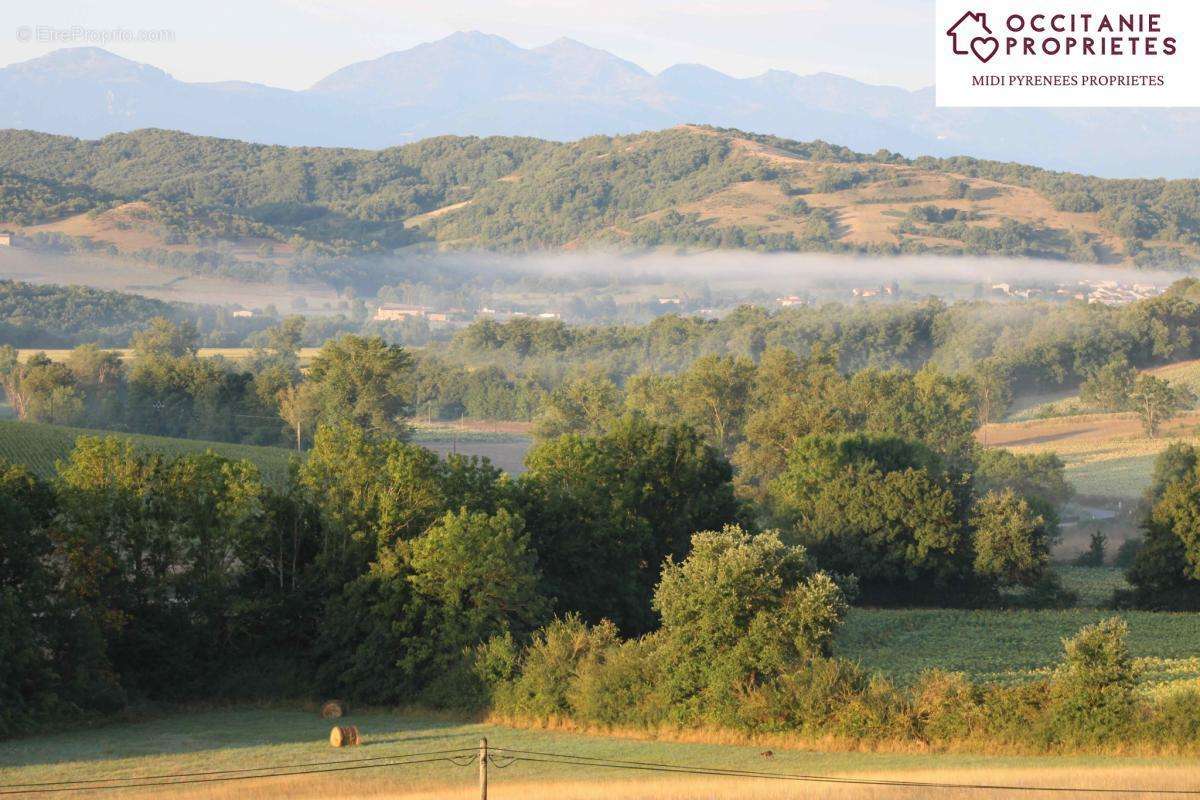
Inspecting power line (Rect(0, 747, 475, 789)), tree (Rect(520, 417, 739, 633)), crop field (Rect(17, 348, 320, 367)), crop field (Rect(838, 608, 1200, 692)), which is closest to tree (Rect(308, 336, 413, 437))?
tree (Rect(520, 417, 739, 633))

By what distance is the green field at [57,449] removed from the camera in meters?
53.6

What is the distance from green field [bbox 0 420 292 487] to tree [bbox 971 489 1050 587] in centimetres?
2381

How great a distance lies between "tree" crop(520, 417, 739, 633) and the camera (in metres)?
35.8

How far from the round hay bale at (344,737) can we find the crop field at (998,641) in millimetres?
11473

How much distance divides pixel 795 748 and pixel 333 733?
7.88 metres

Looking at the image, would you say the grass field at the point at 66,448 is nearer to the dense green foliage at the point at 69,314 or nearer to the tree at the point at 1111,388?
the tree at the point at 1111,388

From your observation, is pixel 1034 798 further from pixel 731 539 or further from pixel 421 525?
pixel 421 525

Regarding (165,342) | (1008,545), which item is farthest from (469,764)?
(165,342)

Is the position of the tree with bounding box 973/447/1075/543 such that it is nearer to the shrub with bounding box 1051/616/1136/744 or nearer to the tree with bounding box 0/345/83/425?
the shrub with bounding box 1051/616/1136/744

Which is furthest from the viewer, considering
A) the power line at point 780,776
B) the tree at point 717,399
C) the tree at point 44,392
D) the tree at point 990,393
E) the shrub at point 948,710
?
the tree at point 990,393

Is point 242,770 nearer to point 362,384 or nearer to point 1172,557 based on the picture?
point 1172,557

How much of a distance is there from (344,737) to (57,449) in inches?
1392

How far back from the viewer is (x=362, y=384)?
249ft

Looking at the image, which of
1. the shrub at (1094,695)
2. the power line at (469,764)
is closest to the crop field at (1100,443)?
the shrub at (1094,695)
